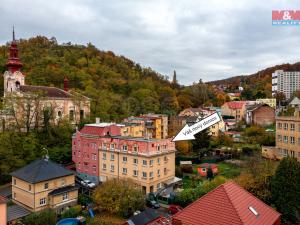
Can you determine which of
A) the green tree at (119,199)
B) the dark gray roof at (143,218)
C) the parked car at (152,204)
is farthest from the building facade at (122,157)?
the dark gray roof at (143,218)

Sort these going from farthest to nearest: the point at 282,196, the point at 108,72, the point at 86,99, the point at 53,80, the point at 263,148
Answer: the point at 108,72
the point at 53,80
the point at 86,99
the point at 263,148
the point at 282,196

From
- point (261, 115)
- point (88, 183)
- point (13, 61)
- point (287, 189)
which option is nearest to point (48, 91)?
point (13, 61)

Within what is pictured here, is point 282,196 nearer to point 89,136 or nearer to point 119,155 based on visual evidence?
point 119,155

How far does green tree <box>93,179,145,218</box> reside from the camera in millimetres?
24812

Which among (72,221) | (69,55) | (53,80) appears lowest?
(72,221)

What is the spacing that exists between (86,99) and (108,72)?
31.1 m

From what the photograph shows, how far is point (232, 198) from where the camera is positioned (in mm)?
15320

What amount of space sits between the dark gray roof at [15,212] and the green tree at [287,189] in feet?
70.0

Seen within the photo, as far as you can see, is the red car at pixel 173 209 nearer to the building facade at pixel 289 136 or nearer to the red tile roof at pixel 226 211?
the red tile roof at pixel 226 211

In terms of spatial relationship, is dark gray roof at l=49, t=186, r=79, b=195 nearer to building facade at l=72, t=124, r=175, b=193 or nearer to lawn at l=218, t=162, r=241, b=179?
building facade at l=72, t=124, r=175, b=193

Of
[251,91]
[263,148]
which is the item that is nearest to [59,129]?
[263,148]

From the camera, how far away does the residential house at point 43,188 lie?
2617 cm

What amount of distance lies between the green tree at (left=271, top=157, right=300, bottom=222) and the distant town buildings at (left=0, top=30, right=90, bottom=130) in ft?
108

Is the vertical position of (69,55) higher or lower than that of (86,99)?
higher
